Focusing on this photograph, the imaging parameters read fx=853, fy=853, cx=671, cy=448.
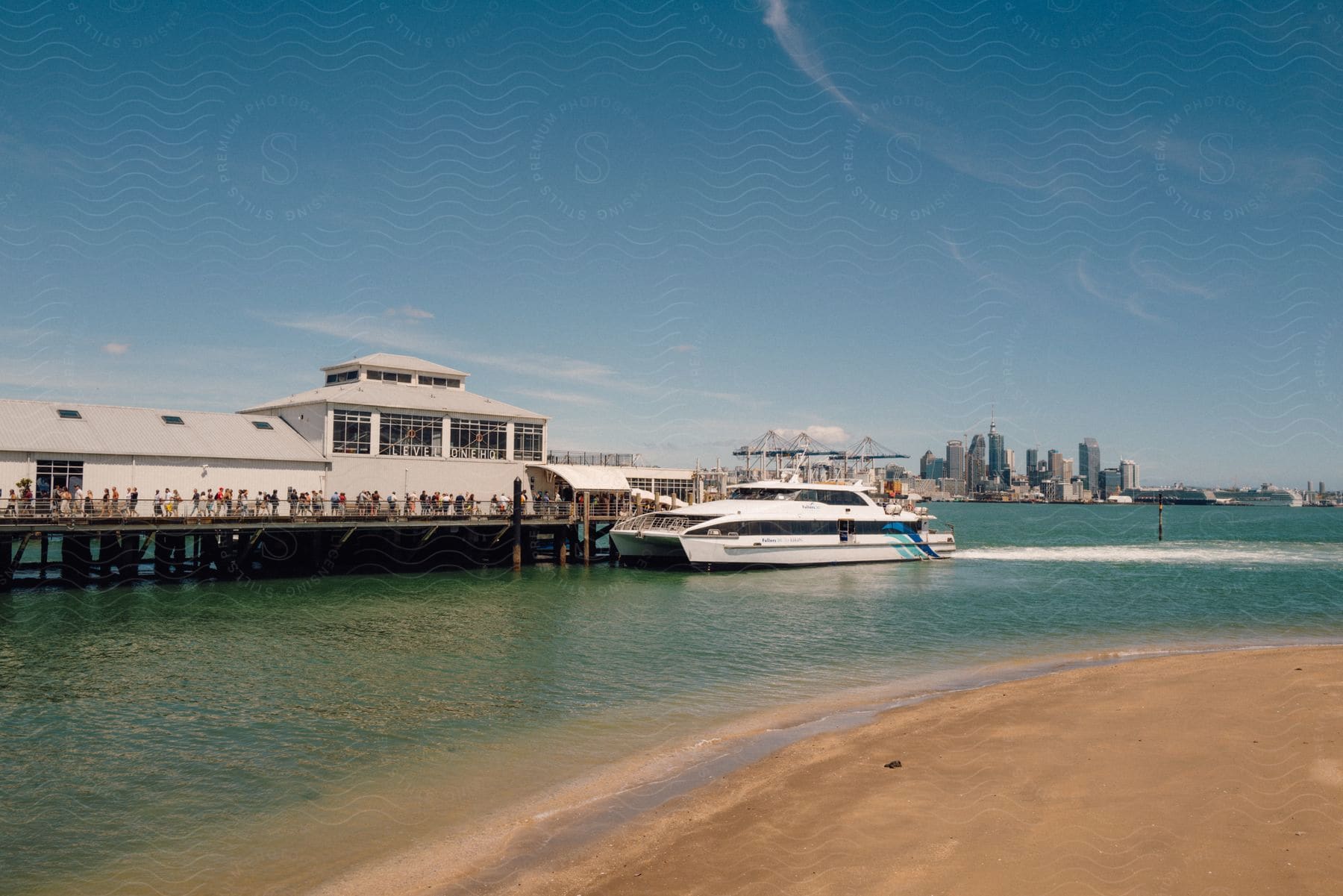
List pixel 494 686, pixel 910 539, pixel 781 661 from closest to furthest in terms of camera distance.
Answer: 1. pixel 494 686
2. pixel 781 661
3. pixel 910 539

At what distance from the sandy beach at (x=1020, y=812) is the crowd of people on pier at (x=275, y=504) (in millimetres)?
33630

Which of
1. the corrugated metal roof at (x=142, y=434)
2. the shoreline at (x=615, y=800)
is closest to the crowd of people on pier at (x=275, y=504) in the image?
the corrugated metal roof at (x=142, y=434)

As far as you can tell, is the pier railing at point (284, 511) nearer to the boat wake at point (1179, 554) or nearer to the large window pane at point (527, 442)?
the large window pane at point (527, 442)

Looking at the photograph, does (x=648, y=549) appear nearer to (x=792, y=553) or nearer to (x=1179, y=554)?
(x=792, y=553)

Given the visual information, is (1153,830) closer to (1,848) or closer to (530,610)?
(1,848)

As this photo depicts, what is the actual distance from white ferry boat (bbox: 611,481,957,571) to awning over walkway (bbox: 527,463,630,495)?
4.47 metres

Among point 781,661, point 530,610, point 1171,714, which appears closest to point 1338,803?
point 1171,714

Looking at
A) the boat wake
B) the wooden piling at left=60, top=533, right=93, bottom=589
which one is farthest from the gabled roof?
the boat wake

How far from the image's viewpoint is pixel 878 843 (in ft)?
39.1

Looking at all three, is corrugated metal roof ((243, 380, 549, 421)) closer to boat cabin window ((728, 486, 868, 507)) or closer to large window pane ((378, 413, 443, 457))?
large window pane ((378, 413, 443, 457))

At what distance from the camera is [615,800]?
46.9 feet

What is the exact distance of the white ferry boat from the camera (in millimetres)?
49844

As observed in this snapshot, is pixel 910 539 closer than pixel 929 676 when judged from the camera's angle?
No

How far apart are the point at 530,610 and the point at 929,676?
17.6 metres
